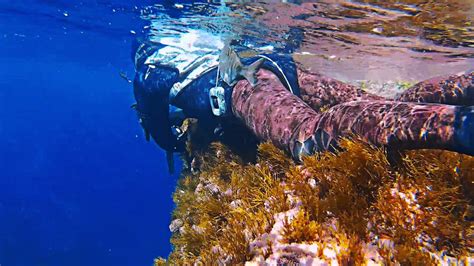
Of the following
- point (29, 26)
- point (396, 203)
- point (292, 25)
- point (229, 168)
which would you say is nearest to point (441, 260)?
point (396, 203)

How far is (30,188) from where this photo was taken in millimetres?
53094

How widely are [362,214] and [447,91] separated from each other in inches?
167

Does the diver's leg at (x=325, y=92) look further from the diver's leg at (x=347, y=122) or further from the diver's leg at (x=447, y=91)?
the diver's leg at (x=347, y=122)

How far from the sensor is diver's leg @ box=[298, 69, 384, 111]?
24.2ft

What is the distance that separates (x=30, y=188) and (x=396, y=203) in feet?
200

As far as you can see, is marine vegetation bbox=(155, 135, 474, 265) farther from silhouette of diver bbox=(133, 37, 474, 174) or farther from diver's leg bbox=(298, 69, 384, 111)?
diver's leg bbox=(298, 69, 384, 111)

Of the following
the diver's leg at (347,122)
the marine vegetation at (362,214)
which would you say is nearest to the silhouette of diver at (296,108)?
the diver's leg at (347,122)

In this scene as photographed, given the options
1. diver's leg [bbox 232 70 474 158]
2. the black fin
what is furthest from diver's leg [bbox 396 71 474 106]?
the black fin

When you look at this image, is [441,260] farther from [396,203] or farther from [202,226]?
[202,226]

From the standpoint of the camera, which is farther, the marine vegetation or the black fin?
the black fin

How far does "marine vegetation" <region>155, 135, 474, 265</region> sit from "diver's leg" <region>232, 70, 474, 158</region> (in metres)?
0.21

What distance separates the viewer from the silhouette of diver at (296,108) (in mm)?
2953

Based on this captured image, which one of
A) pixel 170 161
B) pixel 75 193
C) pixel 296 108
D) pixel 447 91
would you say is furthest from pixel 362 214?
pixel 75 193

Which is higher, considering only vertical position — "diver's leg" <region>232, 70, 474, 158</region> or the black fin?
"diver's leg" <region>232, 70, 474, 158</region>
